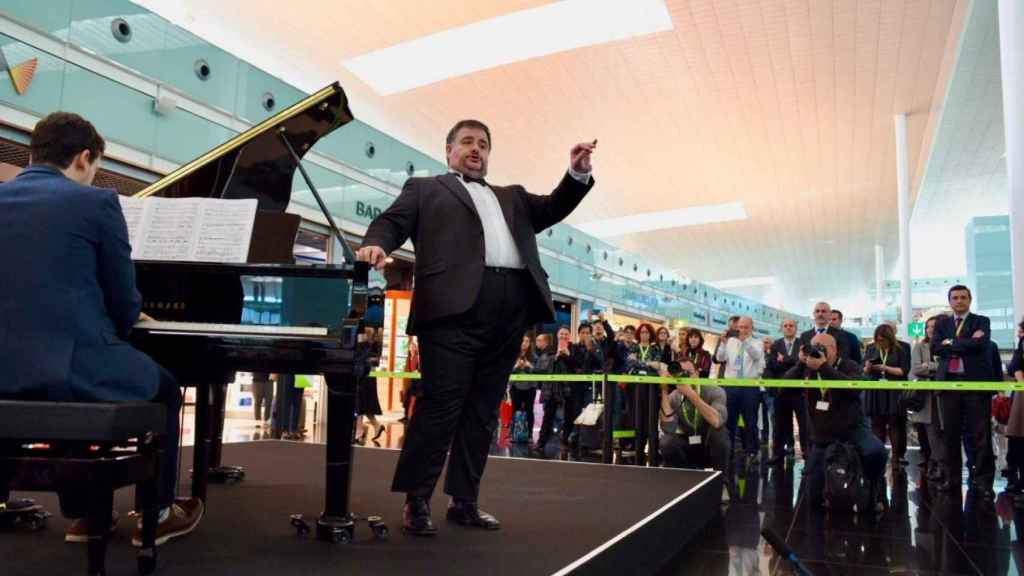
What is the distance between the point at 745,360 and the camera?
24.9 feet

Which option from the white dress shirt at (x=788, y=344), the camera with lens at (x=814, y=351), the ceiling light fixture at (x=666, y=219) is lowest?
the camera with lens at (x=814, y=351)

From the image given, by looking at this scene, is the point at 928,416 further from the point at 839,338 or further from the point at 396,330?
the point at 396,330

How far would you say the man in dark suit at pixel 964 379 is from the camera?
511 centimetres

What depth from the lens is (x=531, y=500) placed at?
10.1ft

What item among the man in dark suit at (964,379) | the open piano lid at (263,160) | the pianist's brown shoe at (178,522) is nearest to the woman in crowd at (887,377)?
the man in dark suit at (964,379)

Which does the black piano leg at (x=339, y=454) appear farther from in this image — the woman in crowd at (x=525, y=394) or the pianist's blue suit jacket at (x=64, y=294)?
the woman in crowd at (x=525, y=394)

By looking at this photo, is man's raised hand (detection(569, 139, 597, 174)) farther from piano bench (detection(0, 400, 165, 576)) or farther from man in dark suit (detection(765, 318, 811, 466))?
man in dark suit (detection(765, 318, 811, 466))

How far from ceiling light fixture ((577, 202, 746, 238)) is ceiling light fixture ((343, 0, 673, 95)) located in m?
9.40

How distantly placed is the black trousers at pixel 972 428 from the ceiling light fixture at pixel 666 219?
44.3 ft

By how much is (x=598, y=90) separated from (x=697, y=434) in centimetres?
774

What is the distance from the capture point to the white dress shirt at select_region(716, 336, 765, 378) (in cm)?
755

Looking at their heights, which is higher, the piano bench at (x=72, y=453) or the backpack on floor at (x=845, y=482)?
the piano bench at (x=72, y=453)

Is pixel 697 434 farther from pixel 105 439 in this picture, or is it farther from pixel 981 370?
pixel 105 439

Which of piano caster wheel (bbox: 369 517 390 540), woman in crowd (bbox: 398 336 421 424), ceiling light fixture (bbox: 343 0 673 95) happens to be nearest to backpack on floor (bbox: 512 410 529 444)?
woman in crowd (bbox: 398 336 421 424)
